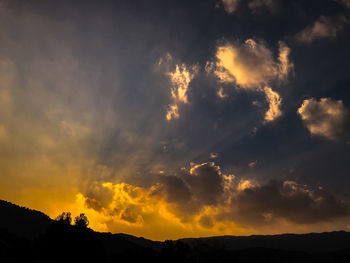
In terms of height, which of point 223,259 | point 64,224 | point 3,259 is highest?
point 64,224

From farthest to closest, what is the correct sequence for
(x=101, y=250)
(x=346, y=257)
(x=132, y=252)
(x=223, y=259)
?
1. (x=346, y=257)
2. (x=223, y=259)
3. (x=132, y=252)
4. (x=101, y=250)

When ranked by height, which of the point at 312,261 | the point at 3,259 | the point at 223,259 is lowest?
the point at 312,261

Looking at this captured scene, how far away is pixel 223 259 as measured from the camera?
86438 mm

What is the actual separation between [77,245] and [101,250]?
791 cm

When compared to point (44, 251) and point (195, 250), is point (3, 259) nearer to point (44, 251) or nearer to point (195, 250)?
point (44, 251)

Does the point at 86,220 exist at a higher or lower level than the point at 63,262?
higher

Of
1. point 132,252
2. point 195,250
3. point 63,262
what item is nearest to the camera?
point 63,262

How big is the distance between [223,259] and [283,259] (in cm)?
14903

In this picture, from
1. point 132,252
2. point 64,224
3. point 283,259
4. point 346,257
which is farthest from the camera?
point 283,259

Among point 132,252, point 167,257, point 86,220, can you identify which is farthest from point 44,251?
point 167,257

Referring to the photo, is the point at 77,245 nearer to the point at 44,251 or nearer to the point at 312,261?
the point at 44,251

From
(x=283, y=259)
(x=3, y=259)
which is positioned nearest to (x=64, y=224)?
(x=3, y=259)

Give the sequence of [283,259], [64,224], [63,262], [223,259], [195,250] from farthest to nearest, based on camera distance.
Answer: [283,259]
[195,250]
[223,259]
[64,224]
[63,262]

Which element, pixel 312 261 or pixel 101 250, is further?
pixel 312 261
